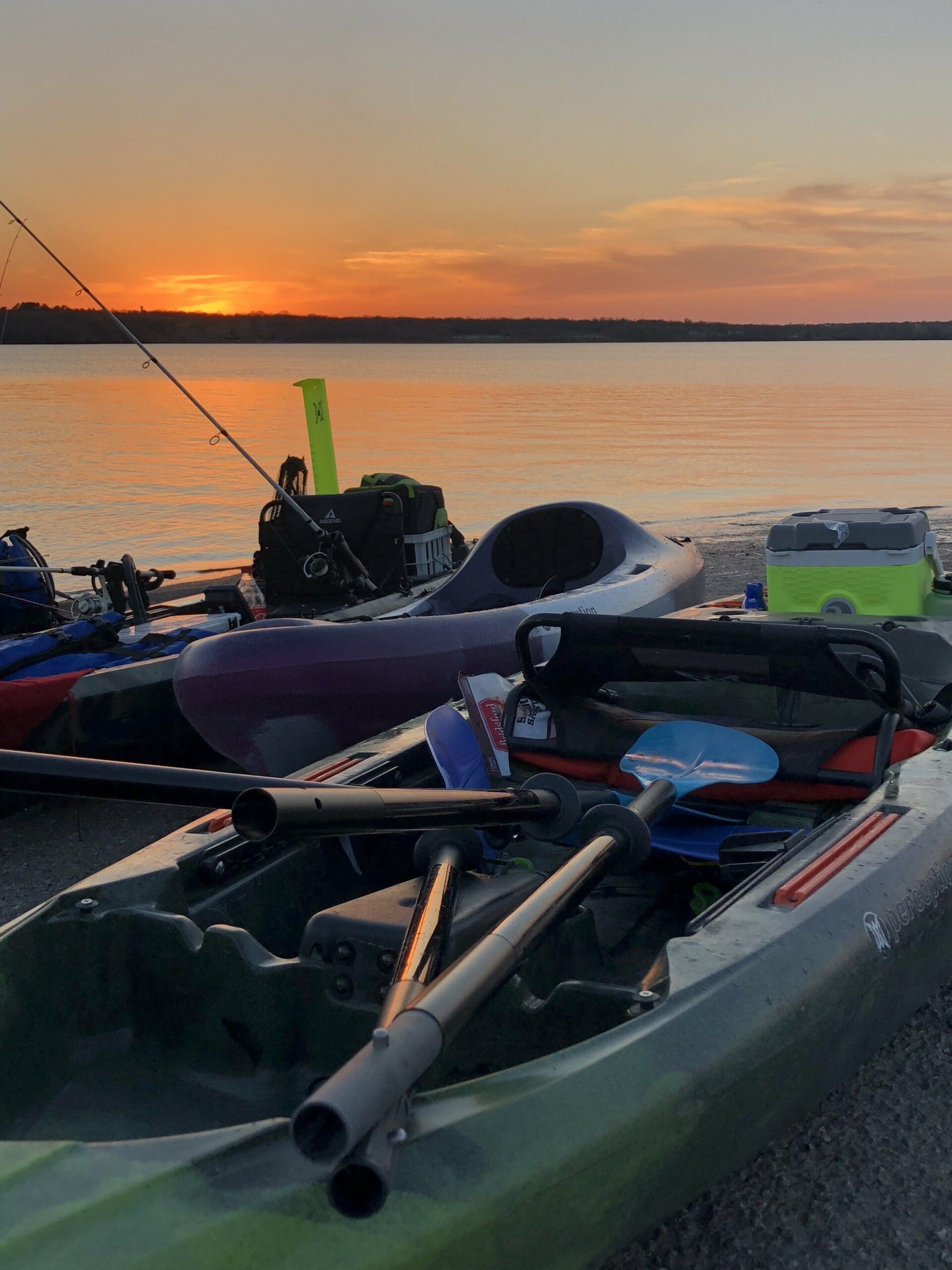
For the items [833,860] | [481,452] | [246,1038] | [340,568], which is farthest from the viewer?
[481,452]

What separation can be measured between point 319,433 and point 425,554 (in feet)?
9.51

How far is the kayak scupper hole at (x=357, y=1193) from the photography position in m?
1.90

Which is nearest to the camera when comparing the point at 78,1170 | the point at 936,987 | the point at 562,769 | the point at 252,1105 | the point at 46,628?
the point at 78,1170

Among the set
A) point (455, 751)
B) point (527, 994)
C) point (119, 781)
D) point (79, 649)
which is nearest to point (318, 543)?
point (79, 649)

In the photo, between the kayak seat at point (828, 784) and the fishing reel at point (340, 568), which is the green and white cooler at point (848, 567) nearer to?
the kayak seat at point (828, 784)

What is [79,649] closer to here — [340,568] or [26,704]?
[26,704]

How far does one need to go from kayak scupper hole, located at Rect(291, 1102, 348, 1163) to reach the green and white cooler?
4128 mm

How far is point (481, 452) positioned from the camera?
35969 millimetres

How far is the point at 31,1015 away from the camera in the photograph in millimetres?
2768

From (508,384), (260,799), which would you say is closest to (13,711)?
(260,799)

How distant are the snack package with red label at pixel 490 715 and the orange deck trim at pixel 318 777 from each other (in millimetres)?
428

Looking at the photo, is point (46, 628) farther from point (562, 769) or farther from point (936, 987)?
A: point (936, 987)

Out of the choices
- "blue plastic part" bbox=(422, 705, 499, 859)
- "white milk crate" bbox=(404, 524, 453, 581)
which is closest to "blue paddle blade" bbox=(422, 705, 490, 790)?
"blue plastic part" bbox=(422, 705, 499, 859)

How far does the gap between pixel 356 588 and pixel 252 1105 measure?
6136 millimetres
